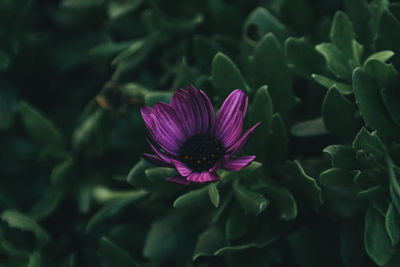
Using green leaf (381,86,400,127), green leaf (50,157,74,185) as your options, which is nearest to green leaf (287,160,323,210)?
green leaf (381,86,400,127)

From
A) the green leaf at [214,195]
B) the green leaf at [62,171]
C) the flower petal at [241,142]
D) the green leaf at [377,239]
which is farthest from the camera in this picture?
the green leaf at [62,171]

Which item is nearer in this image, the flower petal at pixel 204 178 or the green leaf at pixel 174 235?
the flower petal at pixel 204 178

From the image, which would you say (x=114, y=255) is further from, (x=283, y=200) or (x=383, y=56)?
(x=383, y=56)

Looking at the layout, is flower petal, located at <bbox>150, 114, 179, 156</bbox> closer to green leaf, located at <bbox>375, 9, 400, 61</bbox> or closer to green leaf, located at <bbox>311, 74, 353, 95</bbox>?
green leaf, located at <bbox>311, 74, 353, 95</bbox>

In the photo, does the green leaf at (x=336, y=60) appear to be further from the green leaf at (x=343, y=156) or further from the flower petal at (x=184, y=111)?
the flower petal at (x=184, y=111)

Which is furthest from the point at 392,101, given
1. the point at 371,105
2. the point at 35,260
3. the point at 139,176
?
the point at 35,260

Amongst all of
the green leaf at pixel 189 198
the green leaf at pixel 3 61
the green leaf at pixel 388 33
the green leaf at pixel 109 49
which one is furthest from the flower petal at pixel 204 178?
the green leaf at pixel 3 61
